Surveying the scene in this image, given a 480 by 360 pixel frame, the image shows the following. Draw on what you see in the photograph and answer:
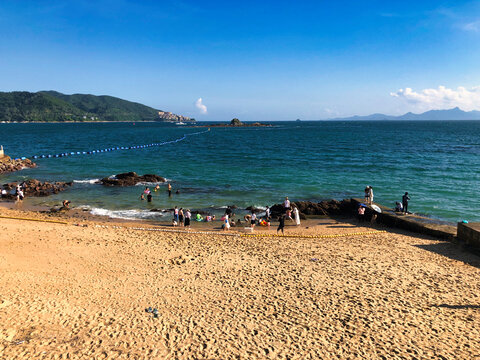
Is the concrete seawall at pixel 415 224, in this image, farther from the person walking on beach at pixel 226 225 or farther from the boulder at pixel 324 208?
the person walking on beach at pixel 226 225

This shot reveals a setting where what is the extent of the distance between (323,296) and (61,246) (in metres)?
12.8

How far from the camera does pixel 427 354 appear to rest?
8.38 m

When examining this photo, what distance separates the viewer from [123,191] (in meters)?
29.5

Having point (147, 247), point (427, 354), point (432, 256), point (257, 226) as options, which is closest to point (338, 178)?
point (257, 226)

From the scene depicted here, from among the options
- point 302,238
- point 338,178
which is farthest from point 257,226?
point 338,178

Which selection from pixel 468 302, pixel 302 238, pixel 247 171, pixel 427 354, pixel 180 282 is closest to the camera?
pixel 427 354

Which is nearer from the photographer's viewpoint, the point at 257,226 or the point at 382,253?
the point at 382,253

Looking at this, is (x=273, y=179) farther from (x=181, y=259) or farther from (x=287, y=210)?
(x=181, y=259)

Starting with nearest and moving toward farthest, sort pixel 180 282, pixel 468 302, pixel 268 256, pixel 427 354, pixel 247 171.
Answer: pixel 427 354
pixel 468 302
pixel 180 282
pixel 268 256
pixel 247 171

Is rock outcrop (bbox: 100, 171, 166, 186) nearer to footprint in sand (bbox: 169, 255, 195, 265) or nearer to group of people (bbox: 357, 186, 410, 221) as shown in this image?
footprint in sand (bbox: 169, 255, 195, 265)

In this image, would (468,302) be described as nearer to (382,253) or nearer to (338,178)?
(382,253)

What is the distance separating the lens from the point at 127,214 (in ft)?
74.3

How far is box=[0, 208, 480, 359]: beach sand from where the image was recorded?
8.52 m

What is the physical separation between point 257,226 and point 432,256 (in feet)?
32.9
